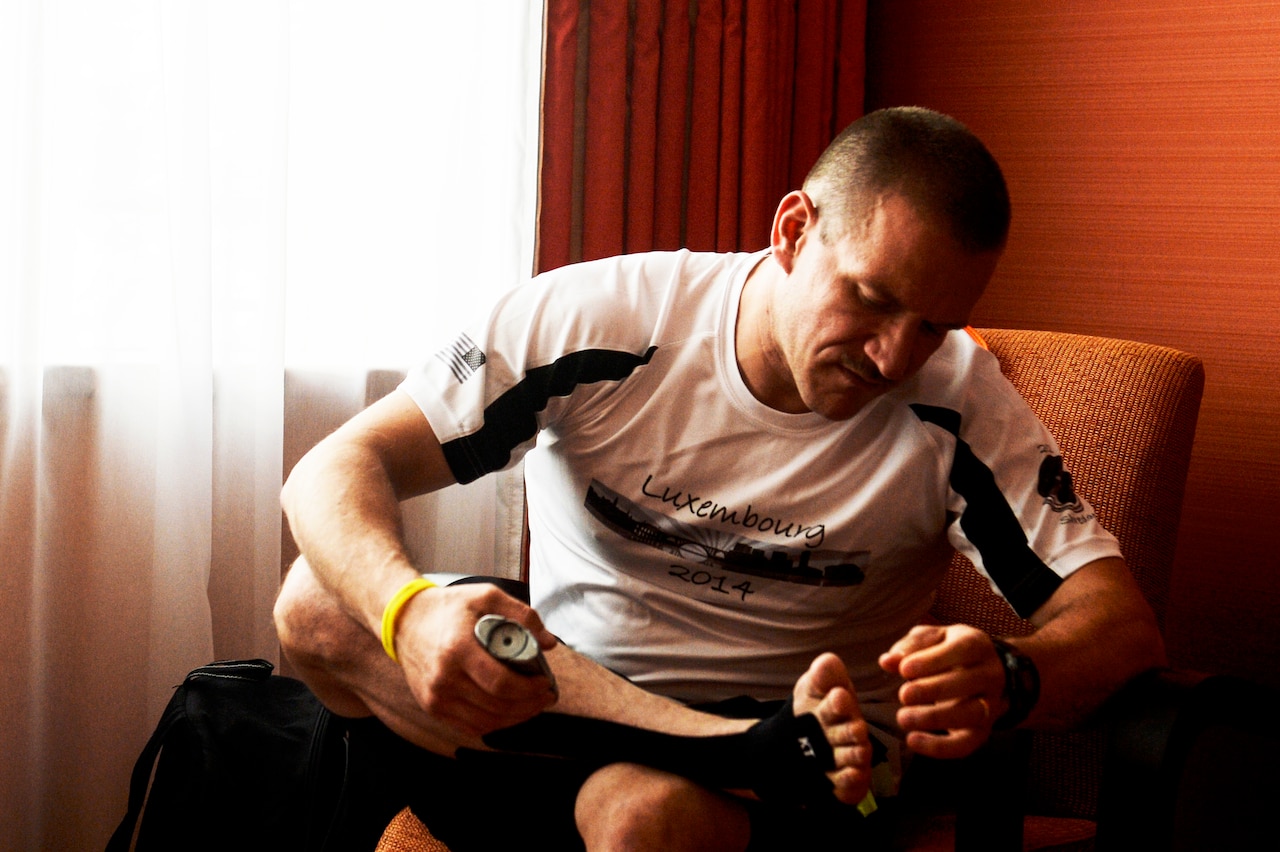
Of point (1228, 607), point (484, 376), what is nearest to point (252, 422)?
point (484, 376)

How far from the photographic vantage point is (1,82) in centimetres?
138

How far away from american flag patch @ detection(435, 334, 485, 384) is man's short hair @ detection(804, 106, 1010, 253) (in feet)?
1.23

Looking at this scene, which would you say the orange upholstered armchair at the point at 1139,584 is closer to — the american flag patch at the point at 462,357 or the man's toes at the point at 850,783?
the man's toes at the point at 850,783

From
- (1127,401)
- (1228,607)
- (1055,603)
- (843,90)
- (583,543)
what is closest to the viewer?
(1055,603)

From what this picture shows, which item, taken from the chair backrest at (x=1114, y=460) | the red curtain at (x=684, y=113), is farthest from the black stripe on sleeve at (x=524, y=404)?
the red curtain at (x=684, y=113)

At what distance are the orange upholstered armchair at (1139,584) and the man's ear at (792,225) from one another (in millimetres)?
483

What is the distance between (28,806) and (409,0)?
132cm

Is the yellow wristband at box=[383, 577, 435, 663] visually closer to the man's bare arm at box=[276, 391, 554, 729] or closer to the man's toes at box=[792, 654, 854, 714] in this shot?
the man's bare arm at box=[276, 391, 554, 729]

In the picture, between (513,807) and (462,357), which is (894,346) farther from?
(513,807)

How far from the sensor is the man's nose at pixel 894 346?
1.04 meters

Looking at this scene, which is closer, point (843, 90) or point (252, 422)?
point (252, 422)

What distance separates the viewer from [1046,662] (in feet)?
3.24

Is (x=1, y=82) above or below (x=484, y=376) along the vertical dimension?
above

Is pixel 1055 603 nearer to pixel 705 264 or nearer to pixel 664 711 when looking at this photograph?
pixel 664 711
